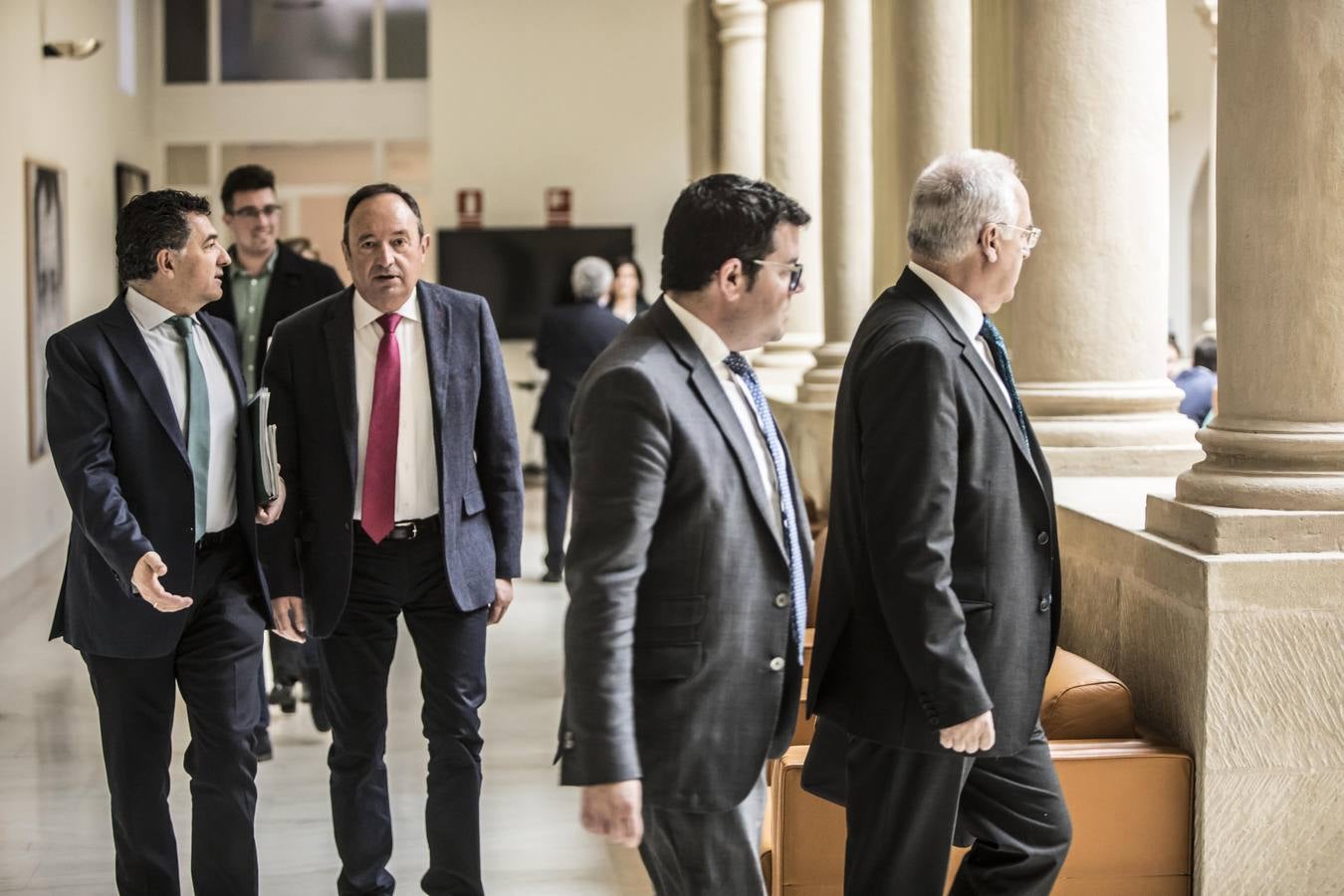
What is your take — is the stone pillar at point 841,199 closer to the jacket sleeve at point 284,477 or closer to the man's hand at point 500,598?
the man's hand at point 500,598

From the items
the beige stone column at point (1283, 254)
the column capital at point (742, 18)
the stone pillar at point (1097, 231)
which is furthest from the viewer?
the column capital at point (742, 18)

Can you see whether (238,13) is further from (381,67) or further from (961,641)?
(961,641)

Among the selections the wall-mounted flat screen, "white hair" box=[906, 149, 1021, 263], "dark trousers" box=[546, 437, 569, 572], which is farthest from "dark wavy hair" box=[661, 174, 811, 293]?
the wall-mounted flat screen

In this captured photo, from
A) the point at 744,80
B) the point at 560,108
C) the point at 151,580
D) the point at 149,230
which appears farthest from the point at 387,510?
the point at 560,108

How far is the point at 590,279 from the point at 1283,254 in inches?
247

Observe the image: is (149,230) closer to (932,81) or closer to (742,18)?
(932,81)

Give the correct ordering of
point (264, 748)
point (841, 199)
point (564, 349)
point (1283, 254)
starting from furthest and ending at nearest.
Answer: point (564, 349)
point (841, 199)
point (264, 748)
point (1283, 254)

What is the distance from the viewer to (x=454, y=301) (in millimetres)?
3742

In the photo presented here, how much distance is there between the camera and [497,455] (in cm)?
377

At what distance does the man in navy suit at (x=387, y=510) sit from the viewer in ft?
12.0

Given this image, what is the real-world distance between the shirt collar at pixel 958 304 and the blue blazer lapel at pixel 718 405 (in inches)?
21.5

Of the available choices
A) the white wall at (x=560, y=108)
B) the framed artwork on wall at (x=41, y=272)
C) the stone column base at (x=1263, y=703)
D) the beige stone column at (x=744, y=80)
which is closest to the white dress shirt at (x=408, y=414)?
the stone column base at (x=1263, y=703)

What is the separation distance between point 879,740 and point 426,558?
4.40 ft

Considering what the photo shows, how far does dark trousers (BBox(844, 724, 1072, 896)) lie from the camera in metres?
2.71
